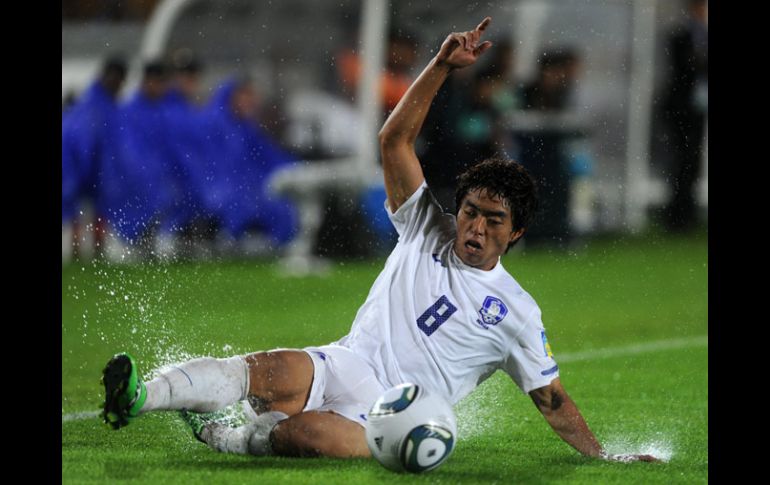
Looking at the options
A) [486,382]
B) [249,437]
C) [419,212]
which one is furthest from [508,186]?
[486,382]

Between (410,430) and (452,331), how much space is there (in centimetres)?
75

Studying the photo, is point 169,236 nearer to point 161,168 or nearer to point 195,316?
point 161,168

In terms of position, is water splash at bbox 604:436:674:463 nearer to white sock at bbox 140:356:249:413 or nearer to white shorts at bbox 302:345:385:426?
white shorts at bbox 302:345:385:426

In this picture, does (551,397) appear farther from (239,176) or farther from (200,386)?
(239,176)

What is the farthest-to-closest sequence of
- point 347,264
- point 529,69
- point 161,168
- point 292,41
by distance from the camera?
1. point 292,41
2. point 529,69
3. point 161,168
4. point 347,264

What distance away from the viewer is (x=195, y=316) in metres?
8.43

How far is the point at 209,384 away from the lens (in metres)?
5.59

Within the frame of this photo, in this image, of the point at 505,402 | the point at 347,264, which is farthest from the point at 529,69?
the point at 505,402

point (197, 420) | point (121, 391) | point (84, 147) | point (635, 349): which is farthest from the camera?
point (84, 147)

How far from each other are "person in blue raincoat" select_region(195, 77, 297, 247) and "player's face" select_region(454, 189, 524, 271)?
1011 centimetres

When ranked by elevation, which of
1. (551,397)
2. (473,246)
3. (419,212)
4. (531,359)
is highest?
(419,212)

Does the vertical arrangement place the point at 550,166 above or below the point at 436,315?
below

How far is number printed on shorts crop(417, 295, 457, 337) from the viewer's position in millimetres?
5990

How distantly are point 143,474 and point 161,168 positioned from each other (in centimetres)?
1053
